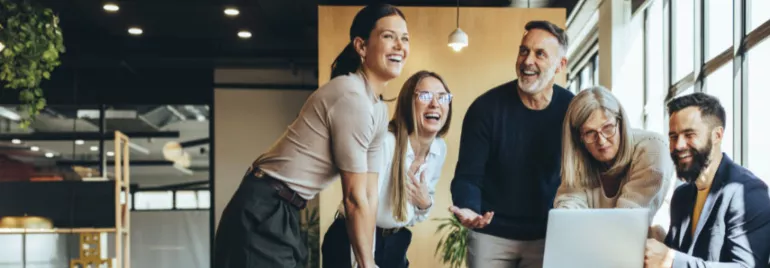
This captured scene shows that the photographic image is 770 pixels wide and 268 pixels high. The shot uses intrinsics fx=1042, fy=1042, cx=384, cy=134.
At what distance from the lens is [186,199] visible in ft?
51.4

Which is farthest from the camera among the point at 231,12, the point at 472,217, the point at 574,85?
the point at 574,85

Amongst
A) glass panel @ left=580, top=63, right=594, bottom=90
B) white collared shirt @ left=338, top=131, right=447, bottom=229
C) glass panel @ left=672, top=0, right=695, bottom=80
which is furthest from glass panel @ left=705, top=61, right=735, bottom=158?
glass panel @ left=580, top=63, right=594, bottom=90

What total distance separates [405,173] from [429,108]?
0.86ft

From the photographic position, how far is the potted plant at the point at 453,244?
30.1ft

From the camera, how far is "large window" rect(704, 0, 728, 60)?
6.26 meters

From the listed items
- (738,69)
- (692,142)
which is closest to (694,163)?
(692,142)

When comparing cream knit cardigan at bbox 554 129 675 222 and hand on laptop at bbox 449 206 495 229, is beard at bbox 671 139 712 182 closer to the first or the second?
cream knit cardigan at bbox 554 129 675 222

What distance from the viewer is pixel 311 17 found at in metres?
12.1

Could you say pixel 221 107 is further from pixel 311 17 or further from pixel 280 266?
pixel 280 266

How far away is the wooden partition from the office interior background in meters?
0.01

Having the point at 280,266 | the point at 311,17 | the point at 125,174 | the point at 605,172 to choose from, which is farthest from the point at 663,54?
the point at 125,174

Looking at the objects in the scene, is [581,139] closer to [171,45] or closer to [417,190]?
[417,190]

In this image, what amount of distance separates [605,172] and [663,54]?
18.7 feet

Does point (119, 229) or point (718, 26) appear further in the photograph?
point (119, 229)
